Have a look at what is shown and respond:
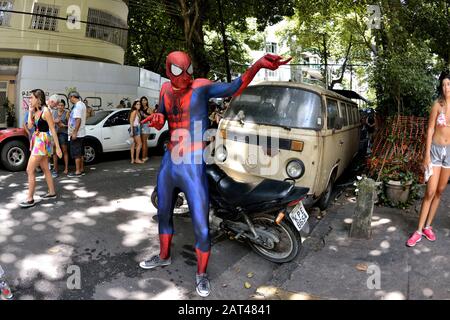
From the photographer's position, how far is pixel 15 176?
8.06 metres

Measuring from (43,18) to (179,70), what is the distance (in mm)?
16092

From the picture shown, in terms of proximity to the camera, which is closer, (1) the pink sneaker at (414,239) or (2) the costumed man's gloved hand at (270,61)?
(2) the costumed man's gloved hand at (270,61)

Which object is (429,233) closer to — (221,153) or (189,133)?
(221,153)

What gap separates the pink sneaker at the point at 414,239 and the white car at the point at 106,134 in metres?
7.76

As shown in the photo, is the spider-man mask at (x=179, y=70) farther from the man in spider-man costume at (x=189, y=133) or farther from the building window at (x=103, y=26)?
the building window at (x=103, y=26)

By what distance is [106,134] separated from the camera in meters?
10.1

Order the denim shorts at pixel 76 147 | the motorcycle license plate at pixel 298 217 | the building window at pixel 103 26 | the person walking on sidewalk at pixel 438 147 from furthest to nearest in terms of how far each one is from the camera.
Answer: the building window at pixel 103 26 < the denim shorts at pixel 76 147 < the person walking on sidewalk at pixel 438 147 < the motorcycle license plate at pixel 298 217

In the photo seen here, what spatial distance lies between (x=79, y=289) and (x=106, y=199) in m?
3.02

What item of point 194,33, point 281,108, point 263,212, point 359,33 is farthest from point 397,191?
point 359,33

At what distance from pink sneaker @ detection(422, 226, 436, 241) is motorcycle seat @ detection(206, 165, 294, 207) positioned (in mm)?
1936

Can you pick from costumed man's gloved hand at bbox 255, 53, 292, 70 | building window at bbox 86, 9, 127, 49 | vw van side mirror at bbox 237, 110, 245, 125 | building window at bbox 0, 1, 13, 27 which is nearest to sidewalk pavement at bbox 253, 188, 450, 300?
vw van side mirror at bbox 237, 110, 245, 125

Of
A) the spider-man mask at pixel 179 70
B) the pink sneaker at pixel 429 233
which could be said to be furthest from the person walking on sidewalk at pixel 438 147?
the spider-man mask at pixel 179 70

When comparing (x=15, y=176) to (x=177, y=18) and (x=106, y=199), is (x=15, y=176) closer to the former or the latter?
(x=106, y=199)

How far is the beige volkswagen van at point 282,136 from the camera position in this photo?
529 centimetres
